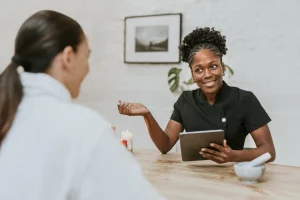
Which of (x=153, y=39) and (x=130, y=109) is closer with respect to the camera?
(x=130, y=109)

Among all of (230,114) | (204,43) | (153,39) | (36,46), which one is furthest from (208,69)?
(153,39)

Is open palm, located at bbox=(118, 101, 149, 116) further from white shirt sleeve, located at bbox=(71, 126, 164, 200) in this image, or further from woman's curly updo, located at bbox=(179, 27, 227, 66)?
white shirt sleeve, located at bbox=(71, 126, 164, 200)

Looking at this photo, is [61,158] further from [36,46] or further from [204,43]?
[204,43]

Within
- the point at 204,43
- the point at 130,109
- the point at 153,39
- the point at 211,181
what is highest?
the point at 153,39

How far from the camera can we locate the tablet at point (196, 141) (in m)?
1.58

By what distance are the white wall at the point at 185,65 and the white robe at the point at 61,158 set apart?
2.38 meters

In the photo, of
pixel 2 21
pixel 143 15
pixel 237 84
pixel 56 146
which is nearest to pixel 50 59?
pixel 56 146

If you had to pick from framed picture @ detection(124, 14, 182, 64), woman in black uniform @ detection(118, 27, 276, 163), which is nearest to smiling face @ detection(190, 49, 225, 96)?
woman in black uniform @ detection(118, 27, 276, 163)

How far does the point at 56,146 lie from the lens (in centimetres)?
70

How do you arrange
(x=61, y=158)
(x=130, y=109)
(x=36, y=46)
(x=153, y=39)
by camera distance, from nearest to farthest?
1. (x=61, y=158)
2. (x=36, y=46)
3. (x=130, y=109)
4. (x=153, y=39)

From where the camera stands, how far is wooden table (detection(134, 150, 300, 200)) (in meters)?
1.24

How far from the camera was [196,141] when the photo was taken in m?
1.63

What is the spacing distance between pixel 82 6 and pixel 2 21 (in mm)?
940

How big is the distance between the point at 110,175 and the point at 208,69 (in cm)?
135
